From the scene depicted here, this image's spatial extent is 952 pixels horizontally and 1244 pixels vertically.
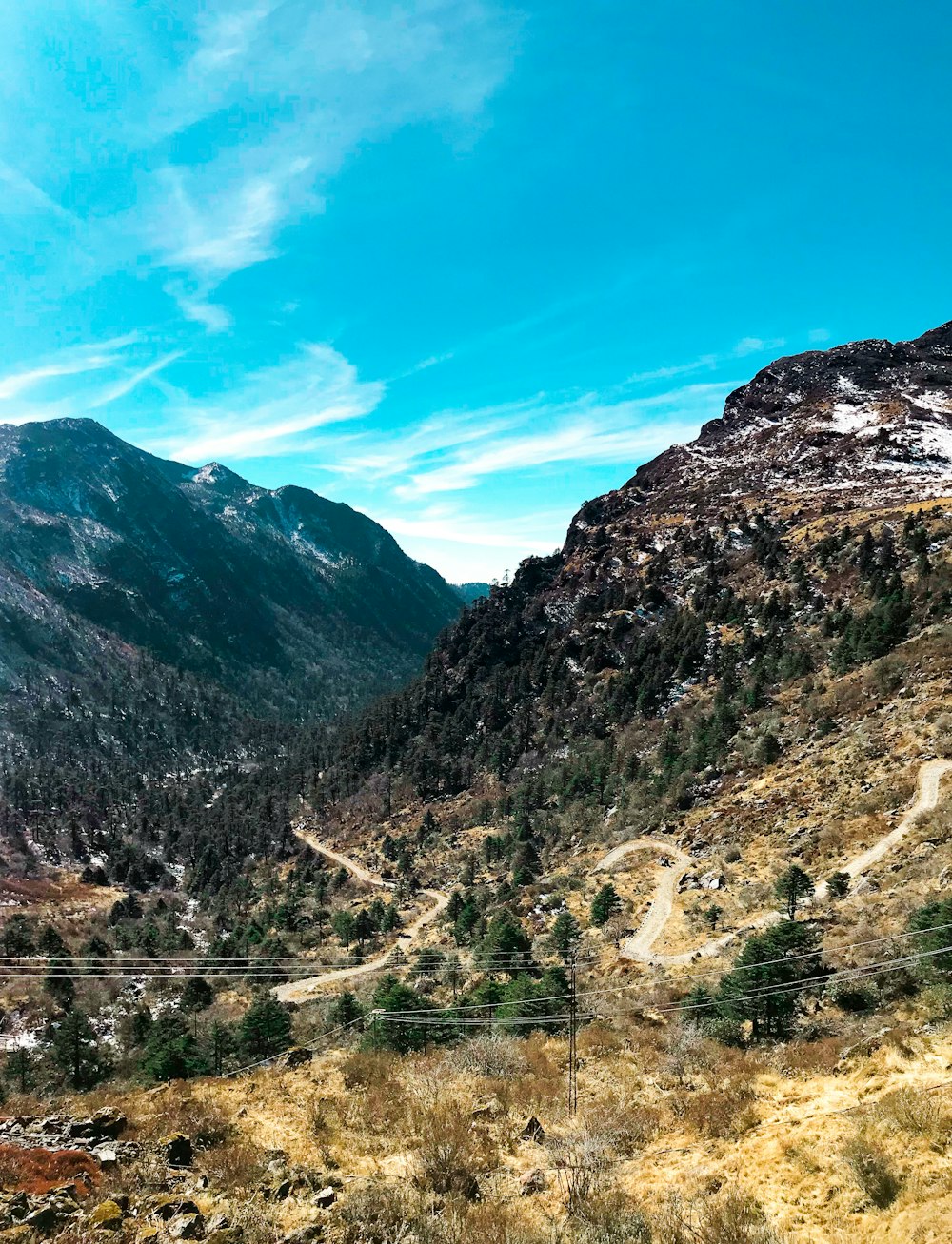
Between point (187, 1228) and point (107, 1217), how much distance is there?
5.33ft

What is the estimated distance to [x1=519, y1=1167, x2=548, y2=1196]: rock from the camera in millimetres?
12961

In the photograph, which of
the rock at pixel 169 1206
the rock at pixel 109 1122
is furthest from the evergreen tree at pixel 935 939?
the rock at pixel 109 1122

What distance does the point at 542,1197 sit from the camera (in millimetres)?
12719

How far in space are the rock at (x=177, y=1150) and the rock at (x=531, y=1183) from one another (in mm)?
7859

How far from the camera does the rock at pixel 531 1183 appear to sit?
1296cm

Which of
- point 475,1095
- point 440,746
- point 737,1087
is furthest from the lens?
point 440,746

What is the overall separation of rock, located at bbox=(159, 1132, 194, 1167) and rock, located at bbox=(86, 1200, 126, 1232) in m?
3.02

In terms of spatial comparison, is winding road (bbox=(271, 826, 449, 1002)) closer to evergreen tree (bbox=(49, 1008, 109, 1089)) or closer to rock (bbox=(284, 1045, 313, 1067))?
evergreen tree (bbox=(49, 1008, 109, 1089))

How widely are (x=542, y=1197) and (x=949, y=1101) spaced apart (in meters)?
8.54

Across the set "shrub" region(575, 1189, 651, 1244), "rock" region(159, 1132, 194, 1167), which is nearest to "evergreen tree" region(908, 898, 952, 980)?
"shrub" region(575, 1189, 651, 1244)

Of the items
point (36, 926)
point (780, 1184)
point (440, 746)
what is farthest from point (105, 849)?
point (780, 1184)

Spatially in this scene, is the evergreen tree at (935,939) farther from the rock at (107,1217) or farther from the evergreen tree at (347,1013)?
the evergreen tree at (347,1013)

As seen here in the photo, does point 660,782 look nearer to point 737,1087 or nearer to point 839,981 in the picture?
point 839,981

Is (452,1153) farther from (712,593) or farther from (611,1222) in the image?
(712,593)
